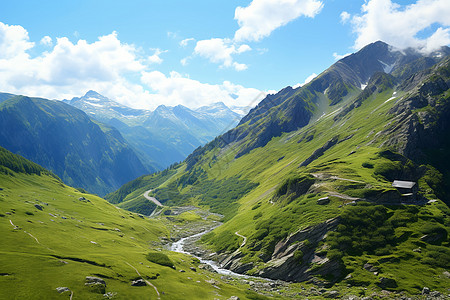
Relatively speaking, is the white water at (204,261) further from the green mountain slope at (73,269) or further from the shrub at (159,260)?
the shrub at (159,260)

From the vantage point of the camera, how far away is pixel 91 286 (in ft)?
168

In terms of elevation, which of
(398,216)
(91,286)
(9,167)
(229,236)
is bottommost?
(229,236)

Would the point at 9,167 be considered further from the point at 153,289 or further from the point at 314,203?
the point at 314,203

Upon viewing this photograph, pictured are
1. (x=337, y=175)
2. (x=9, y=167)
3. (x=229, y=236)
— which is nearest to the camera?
(x=337, y=175)

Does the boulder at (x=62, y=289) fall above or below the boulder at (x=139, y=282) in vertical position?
above

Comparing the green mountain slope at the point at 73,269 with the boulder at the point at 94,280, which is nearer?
the green mountain slope at the point at 73,269

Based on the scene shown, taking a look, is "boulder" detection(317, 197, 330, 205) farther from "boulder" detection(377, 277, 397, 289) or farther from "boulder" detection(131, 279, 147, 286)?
"boulder" detection(131, 279, 147, 286)

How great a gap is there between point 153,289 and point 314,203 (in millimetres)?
70349

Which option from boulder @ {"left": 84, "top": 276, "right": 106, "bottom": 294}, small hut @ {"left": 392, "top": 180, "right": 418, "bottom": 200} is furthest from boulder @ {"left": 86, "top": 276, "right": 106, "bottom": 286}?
small hut @ {"left": 392, "top": 180, "right": 418, "bottom": 200}

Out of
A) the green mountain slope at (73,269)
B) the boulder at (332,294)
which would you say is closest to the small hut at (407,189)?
the boulder at (332,294)

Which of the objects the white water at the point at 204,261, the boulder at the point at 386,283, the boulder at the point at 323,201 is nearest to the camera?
the boulder at the point at 386,283

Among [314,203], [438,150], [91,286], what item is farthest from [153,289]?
[438,150]

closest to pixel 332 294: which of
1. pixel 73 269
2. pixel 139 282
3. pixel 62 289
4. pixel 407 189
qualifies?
pixel 139 282

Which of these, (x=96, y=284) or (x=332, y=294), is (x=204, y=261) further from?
(x=96, y=284)
